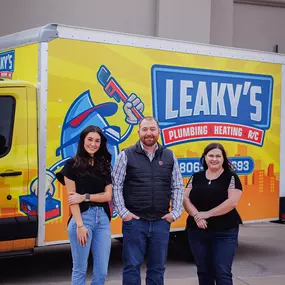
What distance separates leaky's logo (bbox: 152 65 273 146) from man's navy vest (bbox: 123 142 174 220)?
214 centimetres

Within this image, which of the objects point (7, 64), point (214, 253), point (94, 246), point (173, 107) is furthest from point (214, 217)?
point (7, 64)

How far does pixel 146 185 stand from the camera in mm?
4996

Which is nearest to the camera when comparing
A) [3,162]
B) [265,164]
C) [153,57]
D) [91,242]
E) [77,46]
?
[91,242]

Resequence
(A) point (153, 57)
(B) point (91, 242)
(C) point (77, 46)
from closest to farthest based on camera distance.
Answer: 1. (B) point (91, 242)
2. (C) point (77, 46)
3. (A) point (153, 57)

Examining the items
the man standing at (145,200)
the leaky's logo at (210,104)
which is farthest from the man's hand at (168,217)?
the leaky's logo at (210,104)

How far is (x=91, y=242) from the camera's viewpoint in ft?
16.3

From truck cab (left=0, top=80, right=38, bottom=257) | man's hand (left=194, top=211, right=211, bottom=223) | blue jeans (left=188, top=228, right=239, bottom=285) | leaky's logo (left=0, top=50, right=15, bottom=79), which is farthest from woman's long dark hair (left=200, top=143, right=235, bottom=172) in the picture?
leaky's logo (left=0, top=50, right=15, bottom=79)

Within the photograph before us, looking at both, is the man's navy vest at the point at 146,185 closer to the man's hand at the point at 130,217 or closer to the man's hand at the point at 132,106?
the man's hand at the point at 130,217

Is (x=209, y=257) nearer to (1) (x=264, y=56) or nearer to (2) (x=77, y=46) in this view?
(2) (x=77, y=46)

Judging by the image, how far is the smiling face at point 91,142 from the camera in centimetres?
495

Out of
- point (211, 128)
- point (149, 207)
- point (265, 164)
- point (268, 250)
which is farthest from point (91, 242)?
point (268, 250)

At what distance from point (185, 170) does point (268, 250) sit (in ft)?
8.19

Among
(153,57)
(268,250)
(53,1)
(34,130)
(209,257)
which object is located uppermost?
(53,1)

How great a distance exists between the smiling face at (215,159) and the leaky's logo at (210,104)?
214cm
